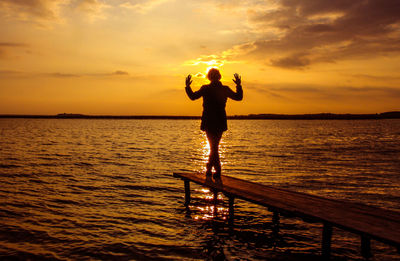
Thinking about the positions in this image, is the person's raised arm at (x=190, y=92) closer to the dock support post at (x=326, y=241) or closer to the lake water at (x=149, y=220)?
the lake water at (x=149, y=220)

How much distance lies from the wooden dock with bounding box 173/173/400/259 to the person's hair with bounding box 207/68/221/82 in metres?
3.16

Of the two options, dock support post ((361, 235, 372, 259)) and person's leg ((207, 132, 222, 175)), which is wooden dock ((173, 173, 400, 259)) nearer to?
dock support post ((361, 235, 372, 259))

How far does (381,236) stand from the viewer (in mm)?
5418

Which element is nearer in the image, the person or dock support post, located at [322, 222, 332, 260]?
dock support post, located at [322, 222, 332, 260]

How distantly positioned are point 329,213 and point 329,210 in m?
0.28

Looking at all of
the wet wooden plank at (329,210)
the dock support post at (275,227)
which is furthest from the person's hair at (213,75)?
the dock support post at (275,227)

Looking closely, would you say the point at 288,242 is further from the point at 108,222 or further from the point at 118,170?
the point at 118,170

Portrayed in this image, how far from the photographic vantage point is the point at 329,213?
6988mm

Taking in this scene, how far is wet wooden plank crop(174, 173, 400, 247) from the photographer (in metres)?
5.81

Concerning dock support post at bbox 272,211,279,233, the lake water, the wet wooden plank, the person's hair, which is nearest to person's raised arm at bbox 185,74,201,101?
the person's hair

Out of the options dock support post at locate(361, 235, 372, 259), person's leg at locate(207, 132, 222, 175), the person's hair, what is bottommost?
dock support post at locate(361, 235, 372, 259)

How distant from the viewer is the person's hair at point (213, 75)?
31.4ft

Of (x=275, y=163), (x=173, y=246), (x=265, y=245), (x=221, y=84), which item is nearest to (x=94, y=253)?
(x=173, y=246)

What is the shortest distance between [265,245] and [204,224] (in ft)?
7.55
